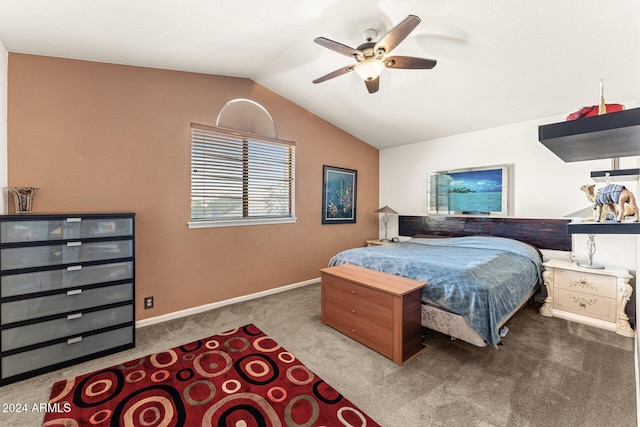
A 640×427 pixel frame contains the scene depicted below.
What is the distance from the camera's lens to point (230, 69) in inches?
127

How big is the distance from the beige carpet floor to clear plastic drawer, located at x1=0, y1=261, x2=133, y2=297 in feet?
2.16

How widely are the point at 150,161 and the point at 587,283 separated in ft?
15.7

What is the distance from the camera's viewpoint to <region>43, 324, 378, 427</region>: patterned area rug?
1.69m

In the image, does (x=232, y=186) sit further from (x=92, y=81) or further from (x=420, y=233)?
(x=420, y=233)

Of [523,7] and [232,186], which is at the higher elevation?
[523,7]

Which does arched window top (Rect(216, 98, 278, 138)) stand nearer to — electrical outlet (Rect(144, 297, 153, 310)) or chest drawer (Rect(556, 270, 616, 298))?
electrical outlet (Rect(144, 297, 153, 310))

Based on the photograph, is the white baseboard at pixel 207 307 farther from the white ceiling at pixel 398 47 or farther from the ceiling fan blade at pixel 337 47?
the ceiling fan blade at pixel 337 47

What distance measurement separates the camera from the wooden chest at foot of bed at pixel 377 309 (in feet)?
7.30

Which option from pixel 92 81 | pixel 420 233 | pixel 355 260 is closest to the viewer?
pixel 92 81

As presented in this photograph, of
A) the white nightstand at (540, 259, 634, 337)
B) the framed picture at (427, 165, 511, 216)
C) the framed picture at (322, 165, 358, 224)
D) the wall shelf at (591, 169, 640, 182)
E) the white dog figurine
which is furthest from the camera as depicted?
the framed picture at (322, 165, 358, 224)

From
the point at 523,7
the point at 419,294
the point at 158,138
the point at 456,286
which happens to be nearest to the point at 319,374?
the point at 419,294

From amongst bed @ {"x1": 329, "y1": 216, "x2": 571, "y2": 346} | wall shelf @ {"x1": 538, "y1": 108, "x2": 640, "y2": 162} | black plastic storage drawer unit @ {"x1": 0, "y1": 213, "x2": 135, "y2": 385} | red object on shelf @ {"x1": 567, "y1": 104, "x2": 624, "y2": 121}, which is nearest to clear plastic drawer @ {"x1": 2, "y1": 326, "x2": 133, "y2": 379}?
black plastic storage drawer unit @ {"x1": 0, "y1": 213, "x2": 135, "y2": 385}

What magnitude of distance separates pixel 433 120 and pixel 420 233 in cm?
188

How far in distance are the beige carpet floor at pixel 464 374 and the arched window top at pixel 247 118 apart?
237cm
